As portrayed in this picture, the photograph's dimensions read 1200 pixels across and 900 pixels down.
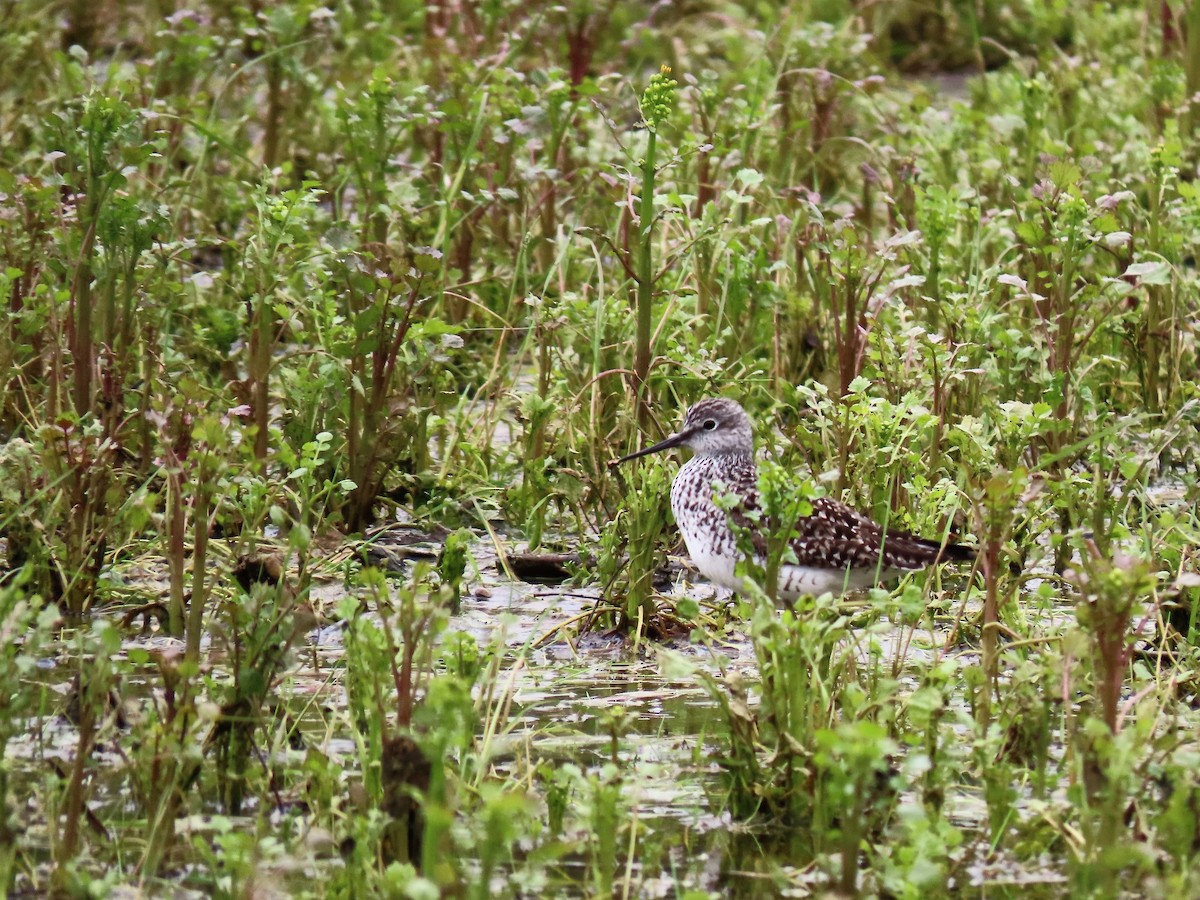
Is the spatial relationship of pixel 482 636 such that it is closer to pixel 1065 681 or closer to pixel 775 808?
pixel 775 808

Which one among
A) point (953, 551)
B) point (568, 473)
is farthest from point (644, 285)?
point (953, 551)

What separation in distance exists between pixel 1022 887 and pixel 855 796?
0.56m

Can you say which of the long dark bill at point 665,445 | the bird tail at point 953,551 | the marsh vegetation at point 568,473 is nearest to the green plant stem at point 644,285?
the marsh vegetation at point 568,473

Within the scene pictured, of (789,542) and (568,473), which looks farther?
(568,473)

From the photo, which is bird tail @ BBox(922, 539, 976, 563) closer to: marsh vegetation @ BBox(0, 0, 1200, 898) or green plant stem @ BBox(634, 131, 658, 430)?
marsh vegetation @ BBox(0, 0, 1200, 898)

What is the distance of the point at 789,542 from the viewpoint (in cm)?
573

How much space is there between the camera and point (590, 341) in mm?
6562

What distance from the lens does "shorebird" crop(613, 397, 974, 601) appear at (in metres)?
5.57

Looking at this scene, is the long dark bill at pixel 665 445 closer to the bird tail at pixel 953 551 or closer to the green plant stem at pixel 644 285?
the green plant stem at pixel 644 285

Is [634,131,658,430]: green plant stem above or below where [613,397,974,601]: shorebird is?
above

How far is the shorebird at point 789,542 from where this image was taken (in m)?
5.57

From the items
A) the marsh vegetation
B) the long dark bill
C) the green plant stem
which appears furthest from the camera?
the long dark bill

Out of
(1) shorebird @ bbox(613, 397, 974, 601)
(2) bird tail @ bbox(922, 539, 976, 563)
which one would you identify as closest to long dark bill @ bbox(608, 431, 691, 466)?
(1) shorebird @ bbox(613, 397, 974, 601)

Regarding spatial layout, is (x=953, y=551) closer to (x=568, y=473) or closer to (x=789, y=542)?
(x=789, y=542)
